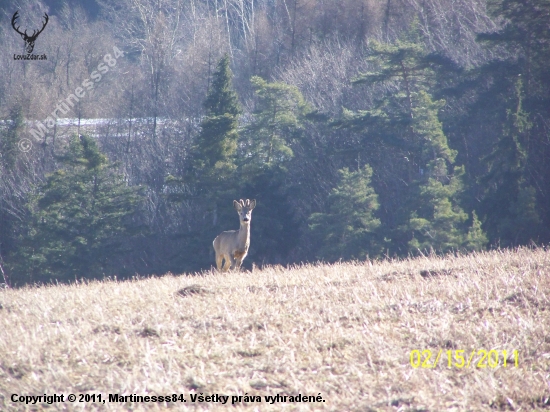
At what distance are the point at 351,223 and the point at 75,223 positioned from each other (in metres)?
13.8

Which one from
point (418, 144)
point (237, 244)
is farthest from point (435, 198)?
point (237, 244)

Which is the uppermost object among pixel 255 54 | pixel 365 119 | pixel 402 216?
pixel 255 54

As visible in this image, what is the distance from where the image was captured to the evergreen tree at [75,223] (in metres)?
31.4

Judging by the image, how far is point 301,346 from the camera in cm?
629

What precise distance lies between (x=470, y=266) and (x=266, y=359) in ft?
15.8

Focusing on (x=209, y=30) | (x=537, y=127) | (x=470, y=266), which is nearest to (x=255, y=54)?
(x=209, y=30)

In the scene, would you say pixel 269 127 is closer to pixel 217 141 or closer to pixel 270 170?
pixel 270 170

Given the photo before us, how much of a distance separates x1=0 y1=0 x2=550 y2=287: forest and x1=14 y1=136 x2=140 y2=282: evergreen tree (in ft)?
0.27

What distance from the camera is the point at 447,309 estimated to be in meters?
7.18

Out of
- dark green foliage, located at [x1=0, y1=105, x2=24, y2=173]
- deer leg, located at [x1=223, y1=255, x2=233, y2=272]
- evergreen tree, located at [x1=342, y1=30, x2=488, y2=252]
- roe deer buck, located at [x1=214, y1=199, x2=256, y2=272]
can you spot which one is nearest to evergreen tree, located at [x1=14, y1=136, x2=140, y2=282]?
dark green foliage, located at [x1=0, y1=105, x2=24, y2=173]

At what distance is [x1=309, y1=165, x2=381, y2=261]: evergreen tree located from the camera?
29047 millimetres

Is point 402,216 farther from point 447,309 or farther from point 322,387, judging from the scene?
point 322,387
